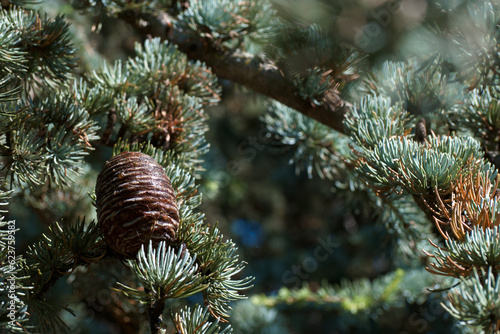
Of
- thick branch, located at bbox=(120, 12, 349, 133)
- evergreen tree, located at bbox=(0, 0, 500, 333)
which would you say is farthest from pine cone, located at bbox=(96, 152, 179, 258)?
thick branch, located at bbox=(120, 12, 349, 133)

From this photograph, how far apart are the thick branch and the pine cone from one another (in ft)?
1.18

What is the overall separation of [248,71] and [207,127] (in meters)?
0.15

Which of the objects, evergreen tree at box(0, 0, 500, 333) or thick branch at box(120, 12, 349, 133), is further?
thick branch at box(120, 12, 349, 133)

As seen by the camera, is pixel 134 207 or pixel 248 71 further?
pixel 248 71

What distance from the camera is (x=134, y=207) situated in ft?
1.84

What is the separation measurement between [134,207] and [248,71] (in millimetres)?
434

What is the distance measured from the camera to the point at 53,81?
807 millimetres

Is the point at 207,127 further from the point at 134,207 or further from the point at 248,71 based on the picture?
the point at 134,207

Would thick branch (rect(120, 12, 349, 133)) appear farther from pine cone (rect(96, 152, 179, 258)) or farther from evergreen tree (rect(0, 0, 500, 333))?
pine cone (rect(96, 152, 179, 258))

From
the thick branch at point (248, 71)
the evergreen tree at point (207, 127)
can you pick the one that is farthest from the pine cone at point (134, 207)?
the thick branch at point (248, 71)

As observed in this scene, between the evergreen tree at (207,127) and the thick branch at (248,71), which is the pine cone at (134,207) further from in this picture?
the thick branch at (248,71)

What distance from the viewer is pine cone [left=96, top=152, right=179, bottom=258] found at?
0.56 metres

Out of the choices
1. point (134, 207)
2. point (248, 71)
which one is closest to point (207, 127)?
point (248, 71)

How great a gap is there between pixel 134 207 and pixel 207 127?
1.02 feet
